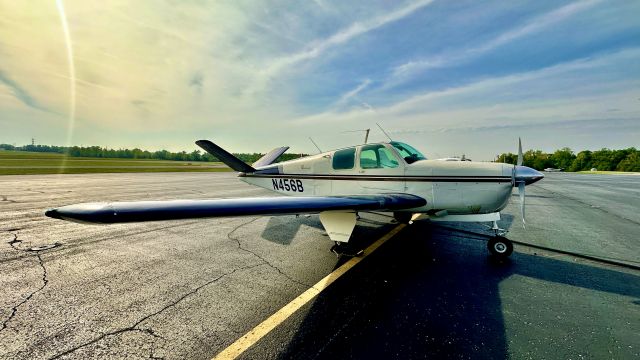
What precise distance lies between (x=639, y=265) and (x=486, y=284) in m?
3.28

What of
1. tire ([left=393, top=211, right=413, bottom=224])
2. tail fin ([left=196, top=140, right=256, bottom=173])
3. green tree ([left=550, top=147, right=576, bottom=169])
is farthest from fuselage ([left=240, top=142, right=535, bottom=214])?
green tree ([left=550, top=147, right=576, bottom=169])

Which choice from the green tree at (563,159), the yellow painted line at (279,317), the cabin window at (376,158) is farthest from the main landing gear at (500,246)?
the green tree at (563,159)

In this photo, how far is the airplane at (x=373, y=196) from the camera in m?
2.70

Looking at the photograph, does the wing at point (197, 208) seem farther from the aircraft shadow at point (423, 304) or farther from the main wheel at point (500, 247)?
the main wheel at point (500, 247)

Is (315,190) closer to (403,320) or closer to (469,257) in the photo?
(469,257)

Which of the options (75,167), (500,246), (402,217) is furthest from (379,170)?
(75,167)

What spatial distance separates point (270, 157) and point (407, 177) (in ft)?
22.9

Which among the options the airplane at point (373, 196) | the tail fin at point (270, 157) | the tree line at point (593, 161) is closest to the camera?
the airplane at point (373, 196)

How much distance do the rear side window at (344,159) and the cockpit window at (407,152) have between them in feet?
3.21

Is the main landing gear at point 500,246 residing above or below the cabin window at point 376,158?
below

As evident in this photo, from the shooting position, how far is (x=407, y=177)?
524 cm

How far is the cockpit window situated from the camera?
5441 millimetres

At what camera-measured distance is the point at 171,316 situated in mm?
2838

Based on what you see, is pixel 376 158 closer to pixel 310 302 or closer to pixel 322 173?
pixel 322 173
